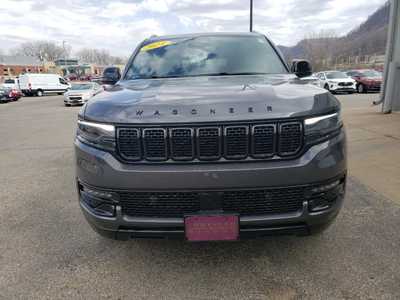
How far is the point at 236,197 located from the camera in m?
2.09

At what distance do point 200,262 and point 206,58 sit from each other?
6.71ft

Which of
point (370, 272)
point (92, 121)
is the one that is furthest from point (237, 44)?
point (370, 272)

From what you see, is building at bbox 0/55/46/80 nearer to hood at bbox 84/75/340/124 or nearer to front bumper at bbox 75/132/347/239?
hood at bbox 84/75/340/124

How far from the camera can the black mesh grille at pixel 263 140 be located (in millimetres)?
2031

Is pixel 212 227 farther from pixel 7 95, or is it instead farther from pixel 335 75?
pixel 7 95

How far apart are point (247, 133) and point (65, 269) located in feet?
6.07

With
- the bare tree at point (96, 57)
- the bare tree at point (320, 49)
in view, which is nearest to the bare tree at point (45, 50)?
the bare tree at point (96, 57)

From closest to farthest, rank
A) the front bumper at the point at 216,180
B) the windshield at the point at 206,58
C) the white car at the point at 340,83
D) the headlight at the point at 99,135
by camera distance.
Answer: the front bumper at the point at 216,180, the headlight at the point at 99,135, the windshield at the point at 206,58, the white car at the point at 340,83

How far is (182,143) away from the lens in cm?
205

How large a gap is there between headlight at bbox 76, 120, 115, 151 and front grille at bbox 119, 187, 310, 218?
1.13 ft

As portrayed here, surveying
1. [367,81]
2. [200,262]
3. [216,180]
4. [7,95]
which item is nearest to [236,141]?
[216,180]

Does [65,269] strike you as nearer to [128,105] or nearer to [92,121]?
[92,121]

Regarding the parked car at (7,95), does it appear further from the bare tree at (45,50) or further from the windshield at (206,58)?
the bare tree at (45,50)

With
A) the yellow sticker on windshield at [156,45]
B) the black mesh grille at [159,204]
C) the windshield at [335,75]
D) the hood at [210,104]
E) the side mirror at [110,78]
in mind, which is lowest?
the windshield at [335,75]
